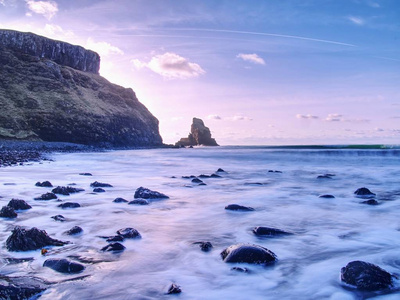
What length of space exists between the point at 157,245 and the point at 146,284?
1.21 meters

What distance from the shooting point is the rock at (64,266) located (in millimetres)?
2982

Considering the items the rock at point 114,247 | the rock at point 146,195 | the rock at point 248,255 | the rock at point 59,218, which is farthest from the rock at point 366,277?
the rock at point 146,195

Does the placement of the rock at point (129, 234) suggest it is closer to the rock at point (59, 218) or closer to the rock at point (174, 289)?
the rock at point (59, 218)

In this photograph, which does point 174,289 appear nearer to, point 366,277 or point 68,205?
point 366,277

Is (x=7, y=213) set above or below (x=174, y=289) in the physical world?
below

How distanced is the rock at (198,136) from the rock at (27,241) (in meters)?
118

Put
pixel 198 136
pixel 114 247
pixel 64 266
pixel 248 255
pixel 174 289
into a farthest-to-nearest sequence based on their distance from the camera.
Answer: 1. pixel 198 136
2. pixel 114 247
3. pixel 248 255
4. pixel 64 266
5. pixel 174 289

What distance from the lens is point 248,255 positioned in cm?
341

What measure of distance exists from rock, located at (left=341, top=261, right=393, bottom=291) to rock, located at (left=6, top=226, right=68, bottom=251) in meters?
3.43

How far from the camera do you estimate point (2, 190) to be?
8023mm

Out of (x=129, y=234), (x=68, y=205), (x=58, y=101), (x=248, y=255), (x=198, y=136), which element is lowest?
(x=68, y=205)

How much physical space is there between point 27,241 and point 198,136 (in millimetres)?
120439

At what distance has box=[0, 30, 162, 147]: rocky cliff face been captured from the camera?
53.2 metres

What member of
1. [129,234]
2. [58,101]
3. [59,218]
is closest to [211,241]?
[129,234]
